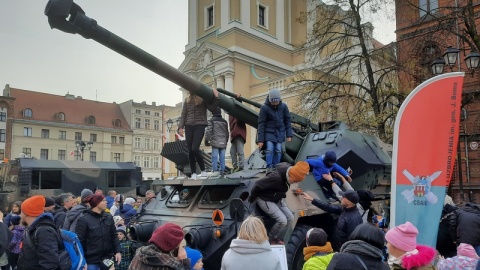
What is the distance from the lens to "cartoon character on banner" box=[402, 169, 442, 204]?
18.7 ft

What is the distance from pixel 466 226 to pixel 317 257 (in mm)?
2853

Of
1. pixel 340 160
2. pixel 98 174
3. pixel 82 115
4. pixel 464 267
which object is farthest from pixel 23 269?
pixel 82 115

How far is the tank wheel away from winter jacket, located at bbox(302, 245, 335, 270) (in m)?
1.45

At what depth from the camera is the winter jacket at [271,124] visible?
7555mm

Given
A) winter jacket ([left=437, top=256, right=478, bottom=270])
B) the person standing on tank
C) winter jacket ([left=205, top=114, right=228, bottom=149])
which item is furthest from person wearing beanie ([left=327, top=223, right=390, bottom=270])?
winter jacket ([left=205, top=114, right=228, bottom=149])

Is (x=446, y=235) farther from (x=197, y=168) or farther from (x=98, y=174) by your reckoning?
(x=98, y=174)

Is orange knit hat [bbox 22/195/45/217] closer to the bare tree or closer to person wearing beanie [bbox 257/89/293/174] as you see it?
person wearing beanie [bbox 257/89/293/174]

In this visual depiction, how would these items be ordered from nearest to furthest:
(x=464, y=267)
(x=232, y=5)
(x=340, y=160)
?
1. (x=464, y=267)
2. (x=340, y=160)
3. (x=232, y=5)

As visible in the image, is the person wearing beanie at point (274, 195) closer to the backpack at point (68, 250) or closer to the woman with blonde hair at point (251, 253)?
the woman with blonde hair at point (251, 253)

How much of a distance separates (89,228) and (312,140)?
479 cm

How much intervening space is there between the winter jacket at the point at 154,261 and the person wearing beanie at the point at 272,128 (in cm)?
438

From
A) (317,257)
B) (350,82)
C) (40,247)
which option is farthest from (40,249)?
(350,82)

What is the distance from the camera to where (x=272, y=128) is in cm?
760

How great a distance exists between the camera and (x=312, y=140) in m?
8.86
